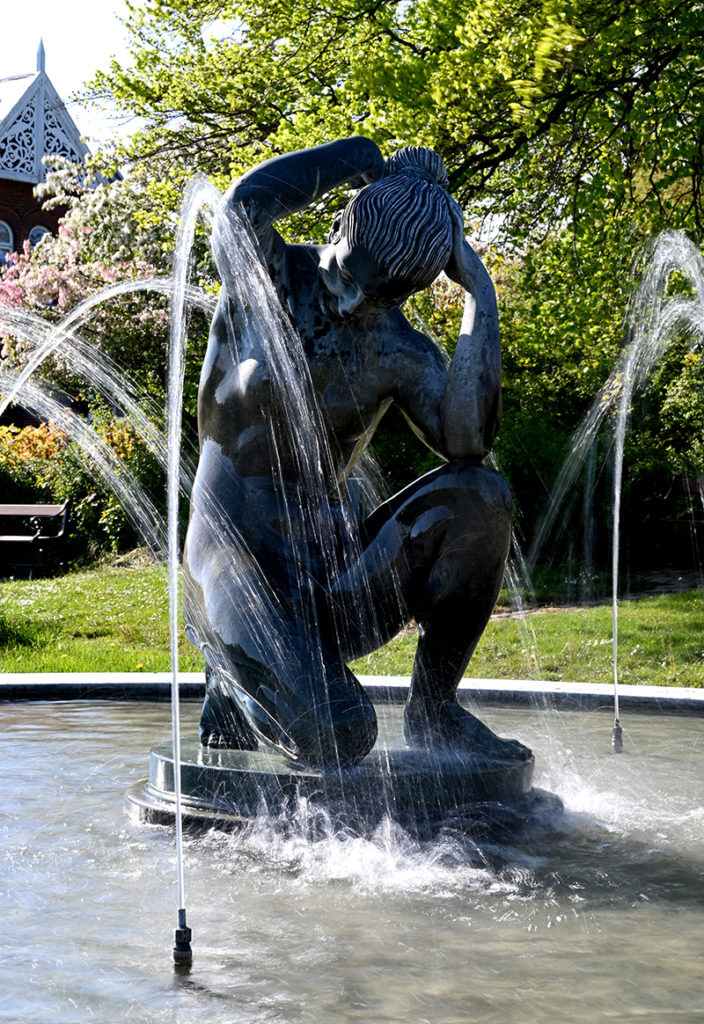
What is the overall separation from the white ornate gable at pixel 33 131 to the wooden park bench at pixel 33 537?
54.2ft

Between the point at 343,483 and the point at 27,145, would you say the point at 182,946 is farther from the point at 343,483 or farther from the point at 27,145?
the point at 27,145

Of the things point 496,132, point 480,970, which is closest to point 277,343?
point 480,970

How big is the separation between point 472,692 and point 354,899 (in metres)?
3.52

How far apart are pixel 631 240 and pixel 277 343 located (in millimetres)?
9464

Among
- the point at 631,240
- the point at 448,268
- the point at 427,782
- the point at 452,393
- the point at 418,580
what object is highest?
the point at 631,240

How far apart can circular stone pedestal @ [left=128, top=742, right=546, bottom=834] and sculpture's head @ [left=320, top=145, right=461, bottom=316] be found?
1.36 m

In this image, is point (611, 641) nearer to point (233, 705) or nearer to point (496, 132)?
point (496, 132)

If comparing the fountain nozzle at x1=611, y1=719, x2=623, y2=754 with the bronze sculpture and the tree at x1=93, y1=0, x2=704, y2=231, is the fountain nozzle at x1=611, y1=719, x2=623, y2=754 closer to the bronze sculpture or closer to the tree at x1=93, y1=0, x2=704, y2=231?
the bronze sculpture

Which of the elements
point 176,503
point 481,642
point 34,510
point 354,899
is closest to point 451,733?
point 354,899

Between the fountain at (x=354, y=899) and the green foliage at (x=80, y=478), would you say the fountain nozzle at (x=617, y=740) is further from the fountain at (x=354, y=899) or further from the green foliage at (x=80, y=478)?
the green foliage at (x=80, y=478)

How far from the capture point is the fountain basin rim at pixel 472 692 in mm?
6480

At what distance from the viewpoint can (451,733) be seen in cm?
419

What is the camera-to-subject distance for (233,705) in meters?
4.23

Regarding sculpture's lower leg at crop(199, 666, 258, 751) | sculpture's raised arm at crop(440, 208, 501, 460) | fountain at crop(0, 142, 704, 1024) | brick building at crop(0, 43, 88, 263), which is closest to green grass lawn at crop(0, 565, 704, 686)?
sculpture's lower leg at crop(199, 666, 258, 751)
